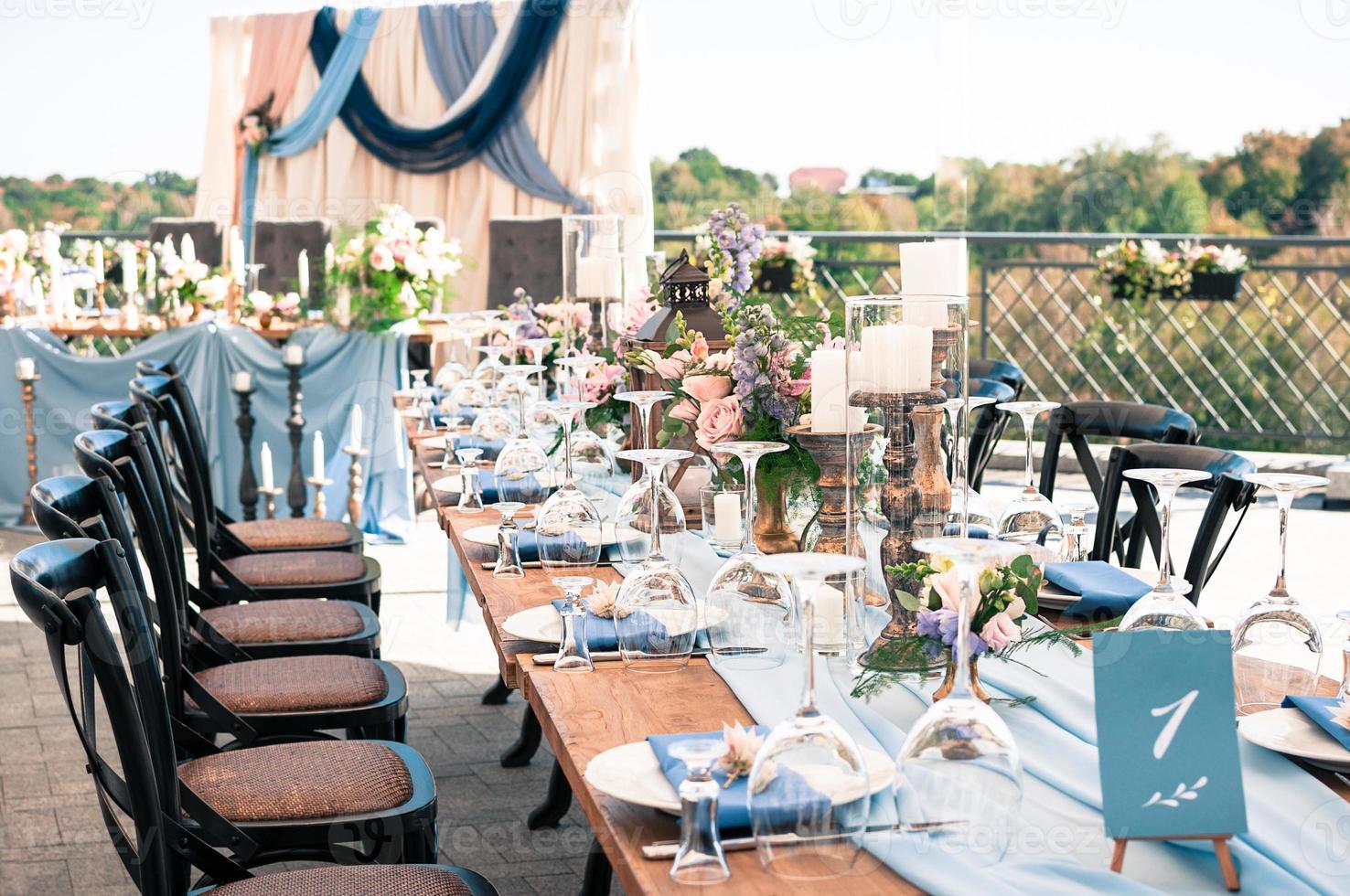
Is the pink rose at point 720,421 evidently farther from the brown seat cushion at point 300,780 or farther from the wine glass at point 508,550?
the brown seat cushion at point 300,780

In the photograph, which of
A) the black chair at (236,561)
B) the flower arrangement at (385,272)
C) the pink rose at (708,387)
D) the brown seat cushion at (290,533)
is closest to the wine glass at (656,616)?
the pink rose at (708,387)

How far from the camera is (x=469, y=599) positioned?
186 inches

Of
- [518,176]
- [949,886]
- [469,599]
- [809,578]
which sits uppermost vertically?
[518,176]

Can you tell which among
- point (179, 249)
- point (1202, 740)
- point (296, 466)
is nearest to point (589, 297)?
point (296, 466)

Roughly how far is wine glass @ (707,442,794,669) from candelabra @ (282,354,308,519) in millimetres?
4173

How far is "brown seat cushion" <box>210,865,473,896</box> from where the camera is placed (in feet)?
5.66

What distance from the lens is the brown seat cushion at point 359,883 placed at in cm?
173

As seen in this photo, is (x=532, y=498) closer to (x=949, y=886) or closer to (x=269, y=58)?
(x=949, y=886)

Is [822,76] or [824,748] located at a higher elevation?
[822,76]

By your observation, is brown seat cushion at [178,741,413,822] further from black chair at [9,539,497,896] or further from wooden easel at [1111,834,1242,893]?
wooden easel at [1111,834,1242,893]

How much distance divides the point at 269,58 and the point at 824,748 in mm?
8798

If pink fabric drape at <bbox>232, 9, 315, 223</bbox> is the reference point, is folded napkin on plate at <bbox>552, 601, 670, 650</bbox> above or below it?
below
